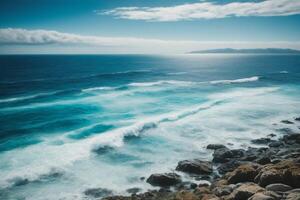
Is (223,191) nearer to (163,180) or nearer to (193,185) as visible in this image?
(193,185)

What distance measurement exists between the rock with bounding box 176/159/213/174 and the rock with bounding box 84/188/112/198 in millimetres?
6363

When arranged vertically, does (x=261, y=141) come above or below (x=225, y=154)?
below

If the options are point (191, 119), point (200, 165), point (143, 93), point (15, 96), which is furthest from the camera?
point (143, 93)

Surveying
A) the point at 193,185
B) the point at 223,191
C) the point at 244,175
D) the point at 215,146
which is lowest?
the point at 193,185

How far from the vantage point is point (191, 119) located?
135 feet

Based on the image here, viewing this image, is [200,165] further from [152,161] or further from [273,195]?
[273,195]

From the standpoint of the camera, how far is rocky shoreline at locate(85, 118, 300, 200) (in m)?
15.4

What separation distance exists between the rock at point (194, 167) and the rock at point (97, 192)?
636 centimetres

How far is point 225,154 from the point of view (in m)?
27.0

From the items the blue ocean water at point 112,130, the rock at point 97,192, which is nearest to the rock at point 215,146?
the blue ocean water at point 112,130

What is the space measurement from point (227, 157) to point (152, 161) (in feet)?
22.0

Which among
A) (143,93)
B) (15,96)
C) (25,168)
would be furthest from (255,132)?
(15,96)

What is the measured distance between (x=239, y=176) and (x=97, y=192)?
9.76 metres

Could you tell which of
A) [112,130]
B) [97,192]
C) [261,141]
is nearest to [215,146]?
[261,141]
